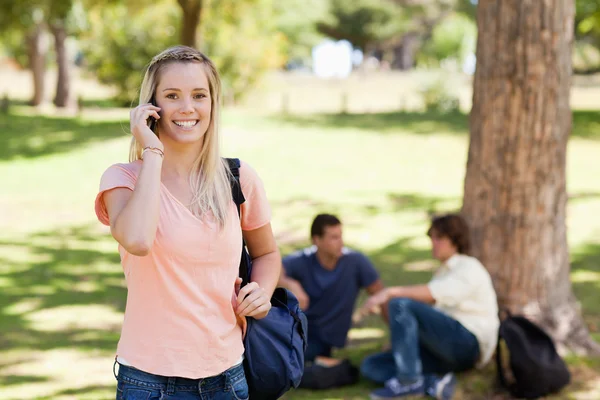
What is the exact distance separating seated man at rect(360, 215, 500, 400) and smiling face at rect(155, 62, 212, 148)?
2.90m

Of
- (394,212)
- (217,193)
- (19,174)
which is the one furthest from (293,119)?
(217,193)

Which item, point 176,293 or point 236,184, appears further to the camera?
point 236,184

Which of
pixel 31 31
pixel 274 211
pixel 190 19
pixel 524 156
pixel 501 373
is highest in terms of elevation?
pixel 190 19

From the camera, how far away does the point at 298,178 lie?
1552cm

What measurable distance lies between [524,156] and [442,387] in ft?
5.47

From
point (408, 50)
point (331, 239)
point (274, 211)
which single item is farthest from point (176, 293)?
point (408, 50)

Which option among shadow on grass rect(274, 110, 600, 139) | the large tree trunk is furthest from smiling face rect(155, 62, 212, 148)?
shadow on grass rect(274, 110, 600, 139)

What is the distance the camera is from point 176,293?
8.08 feet

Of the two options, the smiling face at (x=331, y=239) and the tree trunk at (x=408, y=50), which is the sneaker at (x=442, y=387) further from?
the tree trunk at (x=408, y=50)

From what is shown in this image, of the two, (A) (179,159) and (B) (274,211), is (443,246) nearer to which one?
(A) (179,159)

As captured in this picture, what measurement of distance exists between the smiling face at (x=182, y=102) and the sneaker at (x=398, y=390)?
126 inches

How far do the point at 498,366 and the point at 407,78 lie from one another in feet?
151

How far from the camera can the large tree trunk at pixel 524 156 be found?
219 inches

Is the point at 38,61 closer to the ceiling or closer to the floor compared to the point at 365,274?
closer to the ceiling
